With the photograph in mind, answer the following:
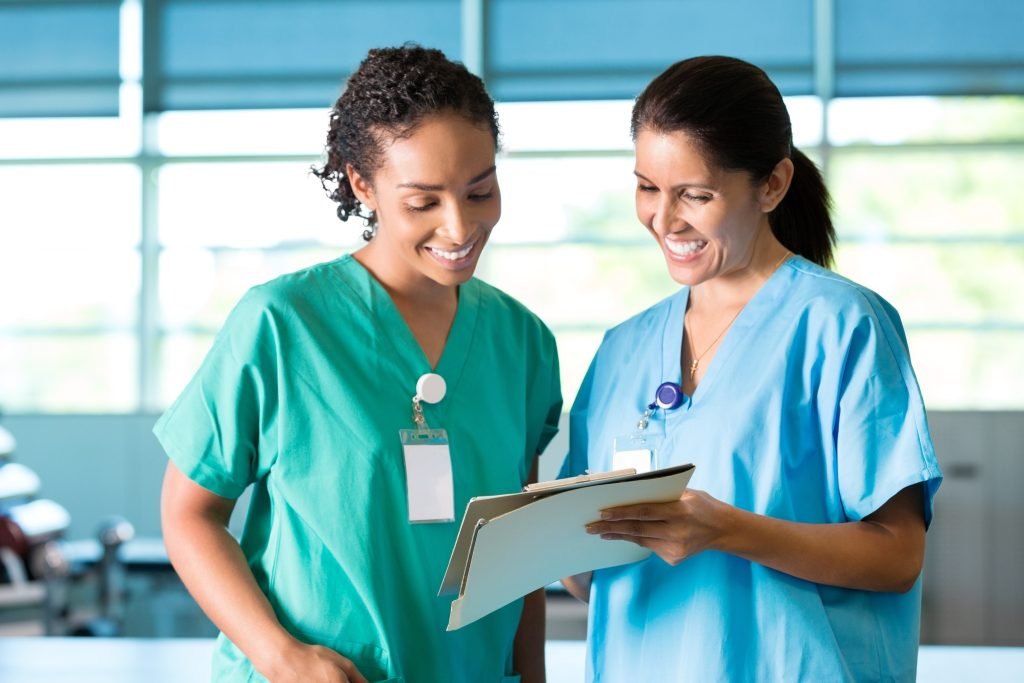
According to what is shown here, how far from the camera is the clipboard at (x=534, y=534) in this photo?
2.98 ft

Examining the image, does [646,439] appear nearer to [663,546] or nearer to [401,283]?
[663,546]

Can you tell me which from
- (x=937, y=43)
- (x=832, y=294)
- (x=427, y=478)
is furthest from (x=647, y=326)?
(x=937, y=43)

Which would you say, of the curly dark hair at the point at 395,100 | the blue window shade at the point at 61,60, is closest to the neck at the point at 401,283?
the curly dark hair at the point at 395,100

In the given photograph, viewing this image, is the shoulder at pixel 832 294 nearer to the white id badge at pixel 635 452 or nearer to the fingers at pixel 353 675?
the white id badge at pixel 635 452

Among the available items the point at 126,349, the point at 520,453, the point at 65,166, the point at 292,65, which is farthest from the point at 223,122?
the point at 520,453

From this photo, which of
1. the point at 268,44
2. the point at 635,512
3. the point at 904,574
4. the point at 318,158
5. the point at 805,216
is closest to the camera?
the point at 635,512

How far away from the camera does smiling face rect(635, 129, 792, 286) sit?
45.7 inches

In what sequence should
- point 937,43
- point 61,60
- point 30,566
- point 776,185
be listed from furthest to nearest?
point 61,60
point 937,43
point 30,566
point 776,185

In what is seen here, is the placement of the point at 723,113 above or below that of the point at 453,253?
above

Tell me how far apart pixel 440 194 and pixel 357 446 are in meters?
0.29

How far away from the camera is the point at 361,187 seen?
1.23 metres

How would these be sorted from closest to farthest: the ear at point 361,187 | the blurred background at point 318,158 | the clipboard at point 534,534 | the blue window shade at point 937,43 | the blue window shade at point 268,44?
1. the clipboard at point 534,534
2. the ear at point 361,187
3. the blue window shade at point 937,43
4. the blurred background at point 318,158
5. the blue window shade at point 268,44

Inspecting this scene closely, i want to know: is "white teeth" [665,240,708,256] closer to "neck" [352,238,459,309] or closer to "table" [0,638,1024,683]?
"neck" [352,238,459,309]

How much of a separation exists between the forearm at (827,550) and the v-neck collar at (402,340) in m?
0.38
